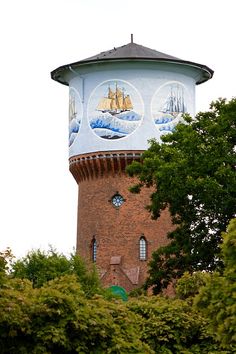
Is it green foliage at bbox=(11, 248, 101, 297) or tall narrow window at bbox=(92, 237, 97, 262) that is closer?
green foliage at bbox=(11, 248, 101, 297)

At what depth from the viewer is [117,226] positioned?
6381 cm

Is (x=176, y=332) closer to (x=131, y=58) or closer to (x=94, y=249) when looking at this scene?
(x=94, y=249)

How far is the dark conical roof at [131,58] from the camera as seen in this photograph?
6366 cm

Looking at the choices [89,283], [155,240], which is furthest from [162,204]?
[155,240]

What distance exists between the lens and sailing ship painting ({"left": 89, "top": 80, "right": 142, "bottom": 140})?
63.9 meters

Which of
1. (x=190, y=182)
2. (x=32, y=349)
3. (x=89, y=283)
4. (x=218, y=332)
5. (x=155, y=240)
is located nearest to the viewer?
(x=218, y=332)

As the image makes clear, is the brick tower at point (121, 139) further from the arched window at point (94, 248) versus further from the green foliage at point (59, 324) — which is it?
the green foliage at point (59, 324)

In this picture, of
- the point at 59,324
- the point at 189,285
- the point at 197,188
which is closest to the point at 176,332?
the point at 59,324

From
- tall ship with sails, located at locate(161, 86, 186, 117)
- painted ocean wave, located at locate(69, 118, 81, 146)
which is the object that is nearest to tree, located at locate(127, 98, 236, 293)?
tall ship with sails, located at locate(161, 86, 186, 117)

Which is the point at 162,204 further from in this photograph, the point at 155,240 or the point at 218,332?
the point at 218,332

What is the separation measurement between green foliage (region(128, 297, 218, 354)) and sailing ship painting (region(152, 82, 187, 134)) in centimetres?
3383

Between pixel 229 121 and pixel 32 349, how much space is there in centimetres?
2139

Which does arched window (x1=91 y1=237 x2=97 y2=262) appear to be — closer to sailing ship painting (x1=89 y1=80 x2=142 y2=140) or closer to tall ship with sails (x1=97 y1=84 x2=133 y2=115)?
sailing ship painting (x1=89 y1=80 x2=142 y2=140)

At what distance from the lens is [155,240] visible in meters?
63.4
